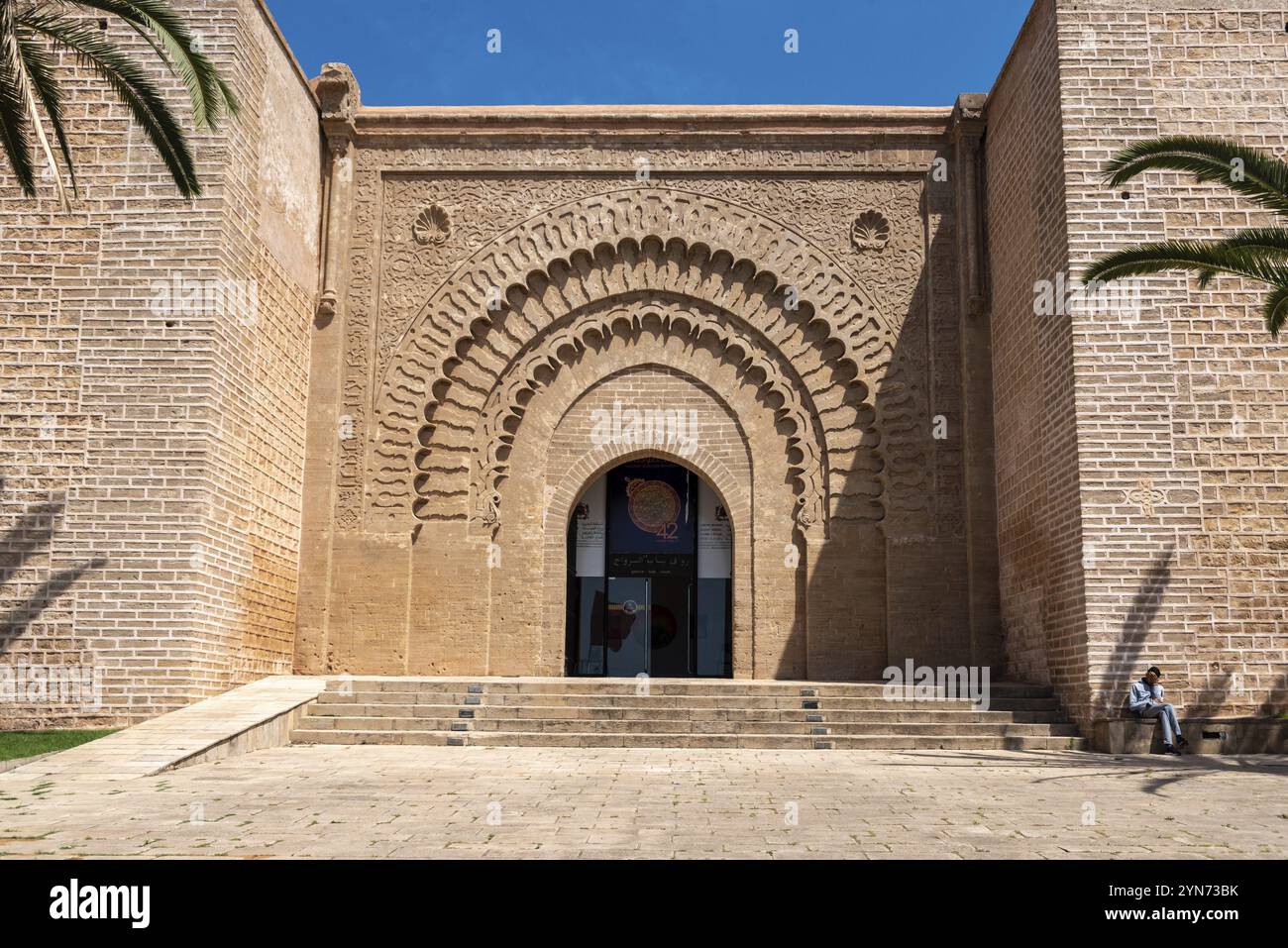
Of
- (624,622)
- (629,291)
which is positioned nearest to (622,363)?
(629,291)

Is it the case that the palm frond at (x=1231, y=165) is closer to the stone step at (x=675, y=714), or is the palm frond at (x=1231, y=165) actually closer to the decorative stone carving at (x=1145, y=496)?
the decorative stone carving at (x=1145, y=496)

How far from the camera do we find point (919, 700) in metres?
9.66

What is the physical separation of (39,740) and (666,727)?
4.31 m

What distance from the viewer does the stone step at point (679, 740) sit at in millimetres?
8711

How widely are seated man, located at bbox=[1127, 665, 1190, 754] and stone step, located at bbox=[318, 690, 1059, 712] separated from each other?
1.10 m

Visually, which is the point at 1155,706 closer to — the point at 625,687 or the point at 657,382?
the point at 625,687

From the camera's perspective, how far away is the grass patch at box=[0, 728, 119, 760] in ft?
24.7

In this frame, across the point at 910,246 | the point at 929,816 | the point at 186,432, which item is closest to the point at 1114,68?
the point at 910,246

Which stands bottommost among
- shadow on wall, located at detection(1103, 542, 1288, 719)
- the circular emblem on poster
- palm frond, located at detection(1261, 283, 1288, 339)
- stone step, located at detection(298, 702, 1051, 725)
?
stone step, located at detection(298, 702, 1051, 725)

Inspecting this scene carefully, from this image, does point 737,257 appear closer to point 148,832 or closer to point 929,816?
point 929,816

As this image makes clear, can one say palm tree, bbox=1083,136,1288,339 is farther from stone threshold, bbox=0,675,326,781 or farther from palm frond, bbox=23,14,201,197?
stone threshold, bbox=0,675,326,781

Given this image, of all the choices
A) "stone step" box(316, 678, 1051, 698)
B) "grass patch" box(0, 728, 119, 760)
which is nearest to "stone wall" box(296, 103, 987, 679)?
"stone step" box(316, 678, 1051, 698)

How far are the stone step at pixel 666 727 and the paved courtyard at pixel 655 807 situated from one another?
87 centimetres

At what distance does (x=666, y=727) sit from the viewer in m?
9.04
